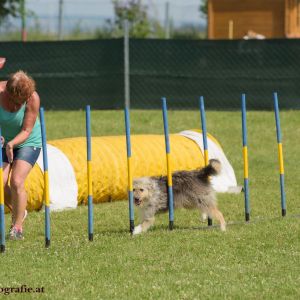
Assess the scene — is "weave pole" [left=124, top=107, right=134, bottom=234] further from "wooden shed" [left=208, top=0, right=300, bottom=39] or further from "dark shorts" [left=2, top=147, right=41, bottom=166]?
"wooden shed" [left=208, top=0, right=300, bottom=39]

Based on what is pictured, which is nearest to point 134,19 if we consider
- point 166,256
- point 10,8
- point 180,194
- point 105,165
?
point 10,8

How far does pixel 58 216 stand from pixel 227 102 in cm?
924

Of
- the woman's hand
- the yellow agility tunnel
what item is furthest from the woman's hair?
the yellow agility tunnel

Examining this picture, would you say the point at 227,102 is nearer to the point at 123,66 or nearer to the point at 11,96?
the point at 123,66

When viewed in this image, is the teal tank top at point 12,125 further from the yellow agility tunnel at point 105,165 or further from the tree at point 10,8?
the tree at point 10,8

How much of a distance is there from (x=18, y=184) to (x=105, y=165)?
311 cm

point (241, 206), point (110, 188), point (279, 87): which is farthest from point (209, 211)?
point (279, 87)

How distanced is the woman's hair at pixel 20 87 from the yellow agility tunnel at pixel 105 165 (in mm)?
2510

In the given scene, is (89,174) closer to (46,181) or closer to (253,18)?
(46,181)

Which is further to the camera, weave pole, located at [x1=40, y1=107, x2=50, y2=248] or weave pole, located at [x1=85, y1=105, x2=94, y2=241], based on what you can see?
weave pole, located at [x1=85, y1=105, x2=94, y2=241]

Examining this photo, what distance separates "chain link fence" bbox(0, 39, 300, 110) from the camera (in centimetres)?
1927

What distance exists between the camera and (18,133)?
29.7ft

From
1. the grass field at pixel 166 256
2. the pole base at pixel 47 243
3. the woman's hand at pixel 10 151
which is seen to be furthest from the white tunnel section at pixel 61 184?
the pole base at pixel 47 243

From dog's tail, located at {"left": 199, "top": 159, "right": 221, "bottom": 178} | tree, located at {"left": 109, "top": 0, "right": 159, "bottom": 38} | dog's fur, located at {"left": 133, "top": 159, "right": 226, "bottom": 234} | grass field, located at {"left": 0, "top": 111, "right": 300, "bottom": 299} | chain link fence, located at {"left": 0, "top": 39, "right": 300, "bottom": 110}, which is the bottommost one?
grass field, located at {"left": 0, "top": 111, "right": 300, "bottom": 299}
